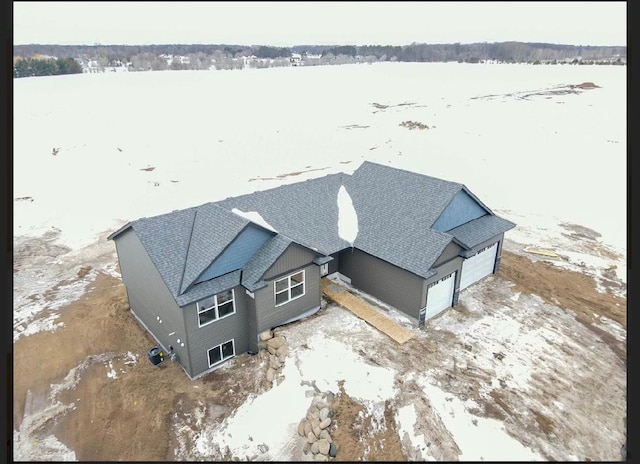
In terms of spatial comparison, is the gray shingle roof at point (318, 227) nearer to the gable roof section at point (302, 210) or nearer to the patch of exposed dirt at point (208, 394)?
the gable roof section at point (302, 210)

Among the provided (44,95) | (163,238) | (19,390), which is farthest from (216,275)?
(44,95)

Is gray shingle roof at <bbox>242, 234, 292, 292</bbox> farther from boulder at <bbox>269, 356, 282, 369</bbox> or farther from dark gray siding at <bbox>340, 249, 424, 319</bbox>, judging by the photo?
dark gray siding at <bbox>340, 249, 424, 319</bbox>

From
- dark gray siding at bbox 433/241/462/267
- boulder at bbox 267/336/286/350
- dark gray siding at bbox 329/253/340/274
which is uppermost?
dark gray siding at bbox 433/241/462/267

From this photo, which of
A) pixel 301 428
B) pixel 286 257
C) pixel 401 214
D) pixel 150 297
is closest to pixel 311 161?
pixel 401 214

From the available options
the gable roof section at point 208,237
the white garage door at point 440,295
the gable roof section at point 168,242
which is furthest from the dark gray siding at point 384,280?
the gable roof section at point 168,242

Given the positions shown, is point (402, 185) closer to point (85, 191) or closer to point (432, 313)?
point (432, 313)

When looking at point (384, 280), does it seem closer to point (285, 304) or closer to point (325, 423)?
point (285, 304)

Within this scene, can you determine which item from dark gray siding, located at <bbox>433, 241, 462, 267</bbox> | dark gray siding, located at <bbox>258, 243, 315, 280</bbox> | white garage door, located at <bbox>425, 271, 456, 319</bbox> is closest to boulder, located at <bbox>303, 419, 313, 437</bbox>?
dark gray siding, located at <bbox>258, 243, 315, 280</bbox>
